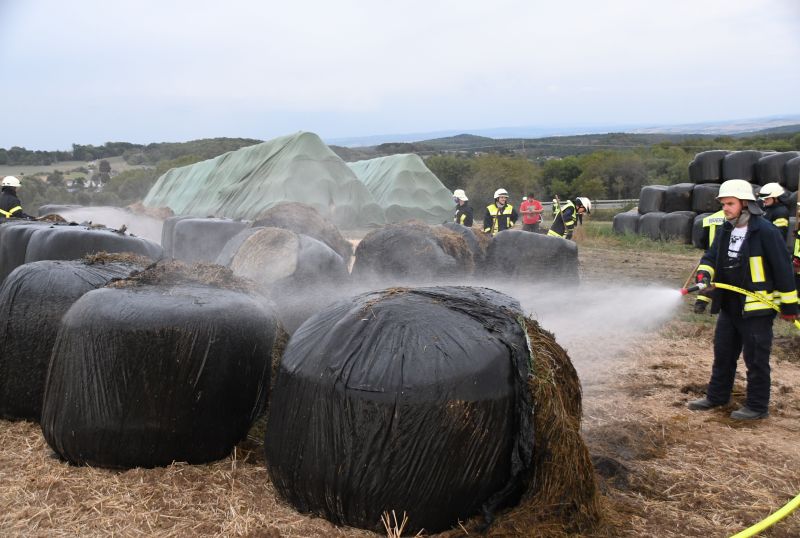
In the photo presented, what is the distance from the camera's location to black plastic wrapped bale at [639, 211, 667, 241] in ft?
65.1

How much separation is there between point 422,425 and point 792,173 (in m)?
14.7

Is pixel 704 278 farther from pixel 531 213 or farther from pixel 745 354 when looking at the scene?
pixel 531 213

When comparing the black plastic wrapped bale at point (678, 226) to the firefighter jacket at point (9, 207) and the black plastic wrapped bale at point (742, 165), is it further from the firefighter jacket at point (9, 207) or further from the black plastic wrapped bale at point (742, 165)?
the firefighter jacket at point (9, 207)

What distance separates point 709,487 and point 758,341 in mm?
1893

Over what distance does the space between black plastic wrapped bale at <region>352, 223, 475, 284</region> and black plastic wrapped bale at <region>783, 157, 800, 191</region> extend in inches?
405

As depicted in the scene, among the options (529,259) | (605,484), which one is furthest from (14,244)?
(605,484)

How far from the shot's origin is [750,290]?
5.45 metres

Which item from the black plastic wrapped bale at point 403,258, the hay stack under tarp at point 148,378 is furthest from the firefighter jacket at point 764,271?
the hay stack under tarp at point 148,378

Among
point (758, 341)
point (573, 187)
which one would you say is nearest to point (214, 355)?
point (758, 341)

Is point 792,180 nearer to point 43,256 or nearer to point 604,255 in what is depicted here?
point 604,255

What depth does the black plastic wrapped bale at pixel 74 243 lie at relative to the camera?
6.30 metres

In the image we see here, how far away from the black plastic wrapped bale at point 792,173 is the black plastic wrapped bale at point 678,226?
154 inches

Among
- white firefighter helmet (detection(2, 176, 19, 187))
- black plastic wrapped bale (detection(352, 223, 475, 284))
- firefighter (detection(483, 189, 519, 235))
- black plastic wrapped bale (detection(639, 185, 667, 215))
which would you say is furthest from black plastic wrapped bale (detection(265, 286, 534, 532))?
black plastic wrapped bale (detection(639, 185, 667, 215))

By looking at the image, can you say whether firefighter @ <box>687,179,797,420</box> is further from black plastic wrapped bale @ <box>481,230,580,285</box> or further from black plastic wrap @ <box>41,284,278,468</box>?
black plastic wrap @ <box>41,284,278,468</box>
